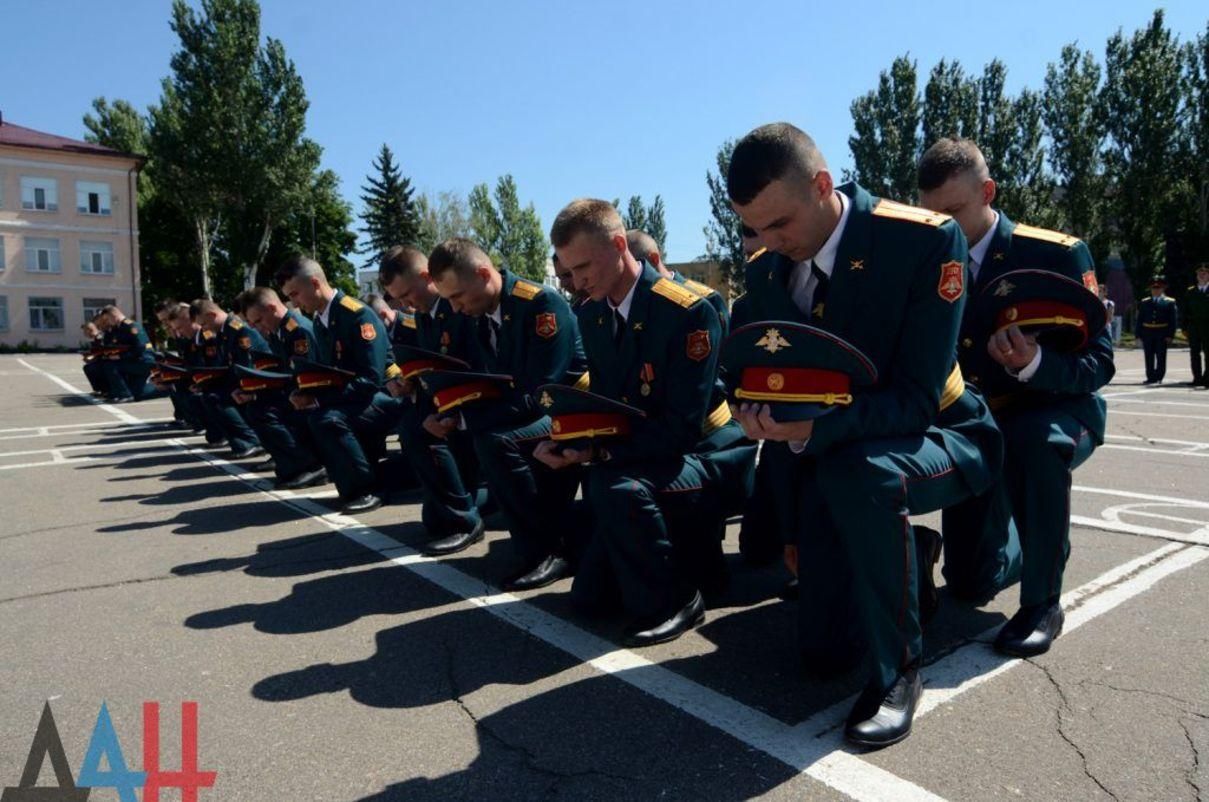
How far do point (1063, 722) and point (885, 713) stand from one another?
576 millimetres

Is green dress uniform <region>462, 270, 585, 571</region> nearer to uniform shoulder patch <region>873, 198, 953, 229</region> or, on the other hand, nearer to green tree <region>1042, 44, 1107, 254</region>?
uniform shoulder patch <region>873, 198, 953, 229</region>

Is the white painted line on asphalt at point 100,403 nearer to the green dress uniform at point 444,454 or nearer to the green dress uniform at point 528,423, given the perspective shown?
the green dress uniform at point 444,454

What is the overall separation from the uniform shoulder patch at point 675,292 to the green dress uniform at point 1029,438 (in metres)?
1.14

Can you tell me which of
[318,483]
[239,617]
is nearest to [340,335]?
[318,483]

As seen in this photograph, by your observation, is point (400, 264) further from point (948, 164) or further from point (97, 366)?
point (97, 366)

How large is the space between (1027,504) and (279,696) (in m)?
2.85

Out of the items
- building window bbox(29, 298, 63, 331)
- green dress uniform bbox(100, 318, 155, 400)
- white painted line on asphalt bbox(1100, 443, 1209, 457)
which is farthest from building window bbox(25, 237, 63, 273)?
white painted line on asphalt bbox(1100, 443, 1209, 457)

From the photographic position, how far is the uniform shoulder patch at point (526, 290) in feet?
14.5

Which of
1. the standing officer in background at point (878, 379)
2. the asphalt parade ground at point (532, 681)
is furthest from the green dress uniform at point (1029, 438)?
the standing officer in background at point (878, 379)

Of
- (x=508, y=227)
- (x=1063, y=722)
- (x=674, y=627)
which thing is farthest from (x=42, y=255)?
(x=1063, y=722)

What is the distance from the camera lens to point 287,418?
22.2ft

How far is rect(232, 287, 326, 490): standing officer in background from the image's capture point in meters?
6.72

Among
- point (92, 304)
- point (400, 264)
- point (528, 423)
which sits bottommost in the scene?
point (528, 423)

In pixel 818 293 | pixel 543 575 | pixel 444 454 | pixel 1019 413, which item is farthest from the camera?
pixel 444 454
